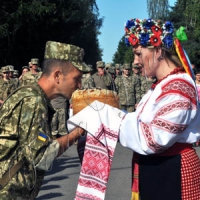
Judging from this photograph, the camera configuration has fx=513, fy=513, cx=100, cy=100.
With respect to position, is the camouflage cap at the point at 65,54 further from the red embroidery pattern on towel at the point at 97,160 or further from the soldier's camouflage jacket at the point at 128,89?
the soldier's camouflage jacket at the point at 128,89

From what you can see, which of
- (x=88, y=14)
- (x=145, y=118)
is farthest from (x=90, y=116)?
(x=88, y=14)

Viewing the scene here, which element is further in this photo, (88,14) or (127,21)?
(88,14)

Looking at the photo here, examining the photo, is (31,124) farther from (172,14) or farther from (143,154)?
(172,14)

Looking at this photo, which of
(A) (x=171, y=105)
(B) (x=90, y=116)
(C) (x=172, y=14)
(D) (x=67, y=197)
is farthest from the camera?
(C) (x=172, y=14)

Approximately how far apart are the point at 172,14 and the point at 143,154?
5049 centimetres

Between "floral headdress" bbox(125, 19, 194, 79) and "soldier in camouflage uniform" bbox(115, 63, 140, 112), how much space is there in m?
10.3

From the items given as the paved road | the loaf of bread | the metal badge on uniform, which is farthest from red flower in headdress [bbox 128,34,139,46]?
the paved road

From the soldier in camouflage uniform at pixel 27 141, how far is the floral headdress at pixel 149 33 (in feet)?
2.06

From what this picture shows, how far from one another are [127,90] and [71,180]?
21.3 feet

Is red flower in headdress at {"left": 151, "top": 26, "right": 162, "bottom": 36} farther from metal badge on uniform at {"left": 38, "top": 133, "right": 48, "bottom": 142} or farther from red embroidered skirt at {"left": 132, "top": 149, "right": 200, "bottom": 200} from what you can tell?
metal badge on uniform at {"left": 38, "top": 133, "right": 48, "bottom": 142}

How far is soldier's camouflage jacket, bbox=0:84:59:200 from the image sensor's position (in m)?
2.87

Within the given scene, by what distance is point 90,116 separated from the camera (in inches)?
131

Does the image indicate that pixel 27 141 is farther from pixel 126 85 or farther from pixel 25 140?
pixel 126 85

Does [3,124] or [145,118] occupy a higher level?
[145,118]
